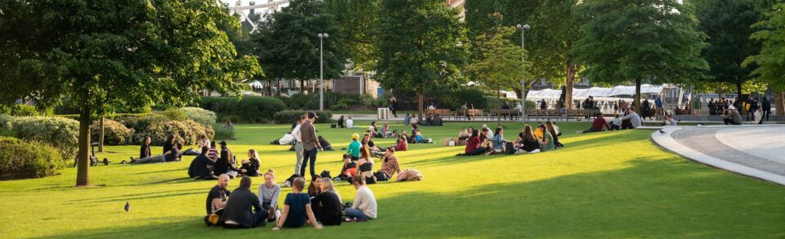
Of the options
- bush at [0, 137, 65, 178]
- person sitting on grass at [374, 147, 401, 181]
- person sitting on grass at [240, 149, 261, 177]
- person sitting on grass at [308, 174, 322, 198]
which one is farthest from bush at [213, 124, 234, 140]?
person sitting on grass at [308, 174, 322, 198]

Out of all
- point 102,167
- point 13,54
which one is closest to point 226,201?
point 13,54

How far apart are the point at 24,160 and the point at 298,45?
58.0 meters

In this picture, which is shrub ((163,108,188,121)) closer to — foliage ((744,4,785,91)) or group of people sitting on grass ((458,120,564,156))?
group of people sitting on grass ((458,120,564,156))

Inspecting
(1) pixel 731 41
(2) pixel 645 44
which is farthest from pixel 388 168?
(1) pixel 731 41

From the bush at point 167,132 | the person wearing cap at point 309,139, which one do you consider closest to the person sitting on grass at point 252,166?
the person wearing cap at point 309,139

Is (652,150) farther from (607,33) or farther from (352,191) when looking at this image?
(607,33)

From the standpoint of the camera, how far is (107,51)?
2150 cm

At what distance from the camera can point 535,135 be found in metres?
32.1

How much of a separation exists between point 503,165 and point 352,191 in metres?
6.83

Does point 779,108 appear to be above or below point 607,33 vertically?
below

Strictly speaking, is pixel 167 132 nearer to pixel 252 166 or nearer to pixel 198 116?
pixel 198 116

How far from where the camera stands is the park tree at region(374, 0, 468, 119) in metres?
64.8

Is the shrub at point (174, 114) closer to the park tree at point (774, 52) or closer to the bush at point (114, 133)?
the bush at point (114, 133)

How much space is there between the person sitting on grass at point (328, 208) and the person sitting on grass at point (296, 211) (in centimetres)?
27
